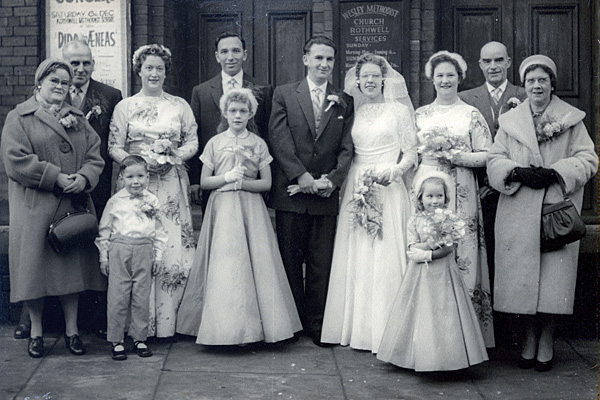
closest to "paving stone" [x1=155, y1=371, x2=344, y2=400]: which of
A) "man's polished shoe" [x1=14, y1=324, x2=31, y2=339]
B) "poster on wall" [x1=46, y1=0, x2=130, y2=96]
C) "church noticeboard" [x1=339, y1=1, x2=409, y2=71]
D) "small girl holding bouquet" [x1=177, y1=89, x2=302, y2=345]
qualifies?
"small girl holding bouquet" [x1=177, y1=89, x2=302, y2=345]

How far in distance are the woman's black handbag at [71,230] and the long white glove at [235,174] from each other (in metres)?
1.00

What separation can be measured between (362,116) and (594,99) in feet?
9.94

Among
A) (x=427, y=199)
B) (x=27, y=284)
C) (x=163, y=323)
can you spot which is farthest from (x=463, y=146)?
(x=27, y=284)

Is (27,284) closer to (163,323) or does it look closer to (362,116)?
(163,323)

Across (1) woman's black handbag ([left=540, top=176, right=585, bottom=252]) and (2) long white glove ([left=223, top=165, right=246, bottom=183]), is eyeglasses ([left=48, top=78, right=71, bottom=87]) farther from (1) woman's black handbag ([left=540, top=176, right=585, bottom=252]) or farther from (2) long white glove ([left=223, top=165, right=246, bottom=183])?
(1) woman's black handbag ([left=540, top=176, right=585, bottom=252])

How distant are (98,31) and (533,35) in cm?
432

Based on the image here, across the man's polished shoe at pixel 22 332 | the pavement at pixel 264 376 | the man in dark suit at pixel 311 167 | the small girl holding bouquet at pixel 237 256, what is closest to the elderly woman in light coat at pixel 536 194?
the pavement at pixel 264 376

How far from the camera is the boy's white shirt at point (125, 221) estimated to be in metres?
5.64

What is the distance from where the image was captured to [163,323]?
5957 mm

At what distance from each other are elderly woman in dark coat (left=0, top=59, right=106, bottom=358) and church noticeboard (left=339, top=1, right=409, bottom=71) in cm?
303

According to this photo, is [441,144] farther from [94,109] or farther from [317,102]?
[94,109]

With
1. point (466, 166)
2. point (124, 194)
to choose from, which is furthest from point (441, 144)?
point (124, 194)

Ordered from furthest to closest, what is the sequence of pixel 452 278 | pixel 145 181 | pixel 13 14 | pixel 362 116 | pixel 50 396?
pixel 13 14 → pixel 362 116 → pixel 145 181 → pixel 452 278 → pixel 50 396

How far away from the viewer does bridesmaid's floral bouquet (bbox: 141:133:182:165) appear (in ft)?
19.1
